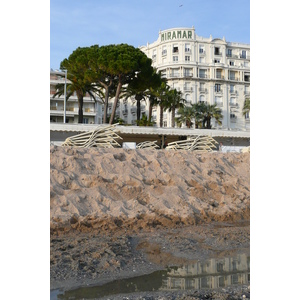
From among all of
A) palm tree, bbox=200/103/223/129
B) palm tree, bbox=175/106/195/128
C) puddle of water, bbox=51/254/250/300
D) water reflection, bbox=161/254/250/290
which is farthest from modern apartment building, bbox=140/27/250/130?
puddle of water, bbox=51/254/250/300

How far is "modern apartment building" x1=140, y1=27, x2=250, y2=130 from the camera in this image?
176ft

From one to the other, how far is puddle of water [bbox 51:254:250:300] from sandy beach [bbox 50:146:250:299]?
6.7 inches

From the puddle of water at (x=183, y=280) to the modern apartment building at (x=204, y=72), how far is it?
155 ft

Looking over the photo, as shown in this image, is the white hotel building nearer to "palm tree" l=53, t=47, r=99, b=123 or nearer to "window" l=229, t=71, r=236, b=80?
"window" l=229, t=71, r=236, b=80

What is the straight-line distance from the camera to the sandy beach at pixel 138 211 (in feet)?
17.0

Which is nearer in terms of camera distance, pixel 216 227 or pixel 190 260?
pixel 190 260

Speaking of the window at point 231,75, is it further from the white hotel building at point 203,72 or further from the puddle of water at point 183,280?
the puddle of water at point 183,280

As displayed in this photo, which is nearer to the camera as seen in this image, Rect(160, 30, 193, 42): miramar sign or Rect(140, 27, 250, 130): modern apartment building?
Rect(140, 27, 250, 130): modern apartment building
